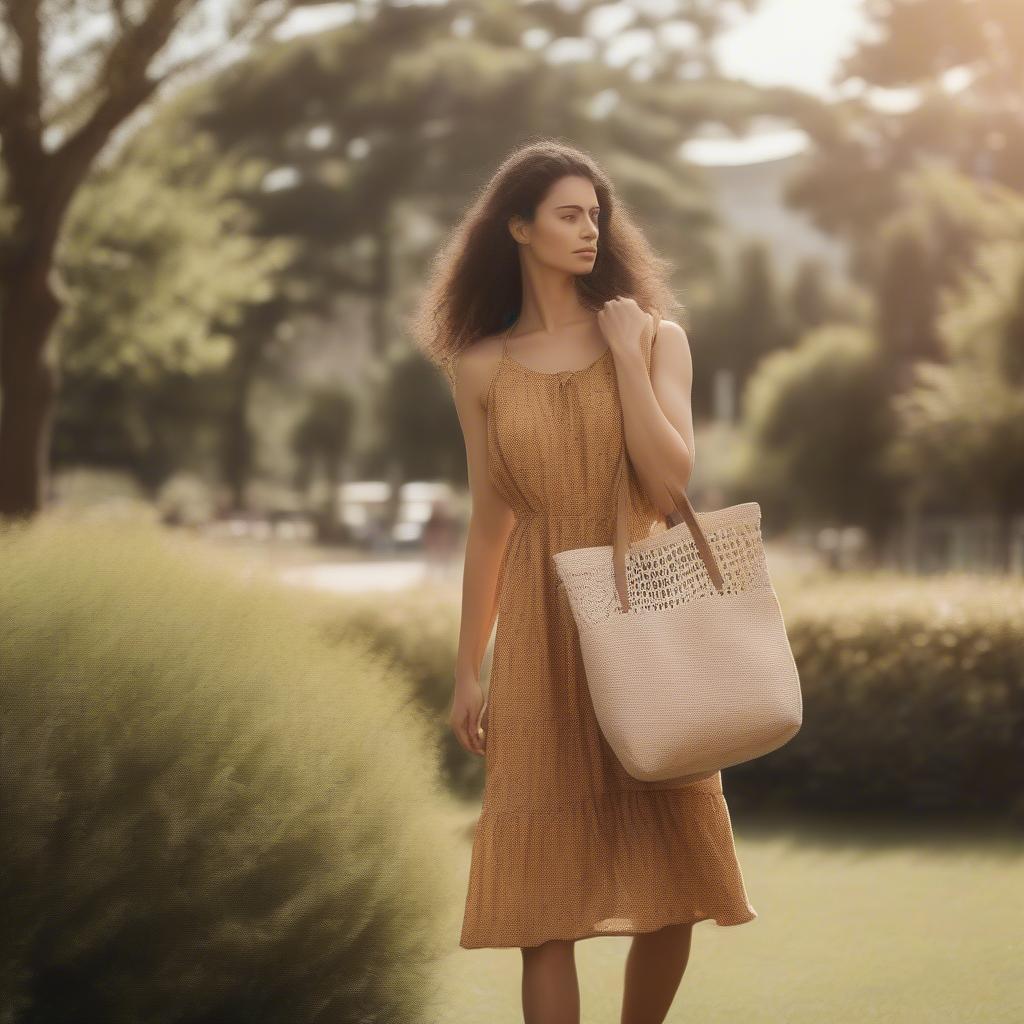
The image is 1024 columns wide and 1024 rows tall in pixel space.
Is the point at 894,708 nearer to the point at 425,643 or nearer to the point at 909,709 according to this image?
the point at 909,709

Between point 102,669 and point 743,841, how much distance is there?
4521 millimetres

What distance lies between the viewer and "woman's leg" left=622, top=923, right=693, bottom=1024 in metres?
3.72

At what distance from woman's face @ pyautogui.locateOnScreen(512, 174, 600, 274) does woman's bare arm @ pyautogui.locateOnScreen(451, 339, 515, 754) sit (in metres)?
0.24

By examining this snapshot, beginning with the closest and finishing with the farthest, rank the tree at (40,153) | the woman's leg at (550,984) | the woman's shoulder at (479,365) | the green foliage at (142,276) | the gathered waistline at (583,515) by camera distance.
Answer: the woman's leg at (550,984), the gathered waistline at (583,515), the woman's shoulder at (479,365), the tree at (40,153), the green foliage at (142,276)

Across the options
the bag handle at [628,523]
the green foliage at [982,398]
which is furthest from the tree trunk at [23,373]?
the green foliage at [982,398]

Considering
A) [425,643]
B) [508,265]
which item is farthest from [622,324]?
[425,643]

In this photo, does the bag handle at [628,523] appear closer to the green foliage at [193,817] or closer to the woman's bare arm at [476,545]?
the woman's bare arm at [476,545]

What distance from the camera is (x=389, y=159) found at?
1280 inches

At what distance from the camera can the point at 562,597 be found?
363cm

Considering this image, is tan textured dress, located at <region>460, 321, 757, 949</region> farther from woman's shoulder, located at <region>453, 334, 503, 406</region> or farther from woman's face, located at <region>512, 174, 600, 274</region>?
woman's face, located at <region>512, 174, 600, 274</region>

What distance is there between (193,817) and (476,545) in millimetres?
806

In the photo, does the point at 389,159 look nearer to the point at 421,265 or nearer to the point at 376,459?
the point at 421,265

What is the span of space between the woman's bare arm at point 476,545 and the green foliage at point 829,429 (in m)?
25.6

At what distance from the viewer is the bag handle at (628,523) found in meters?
3.40
